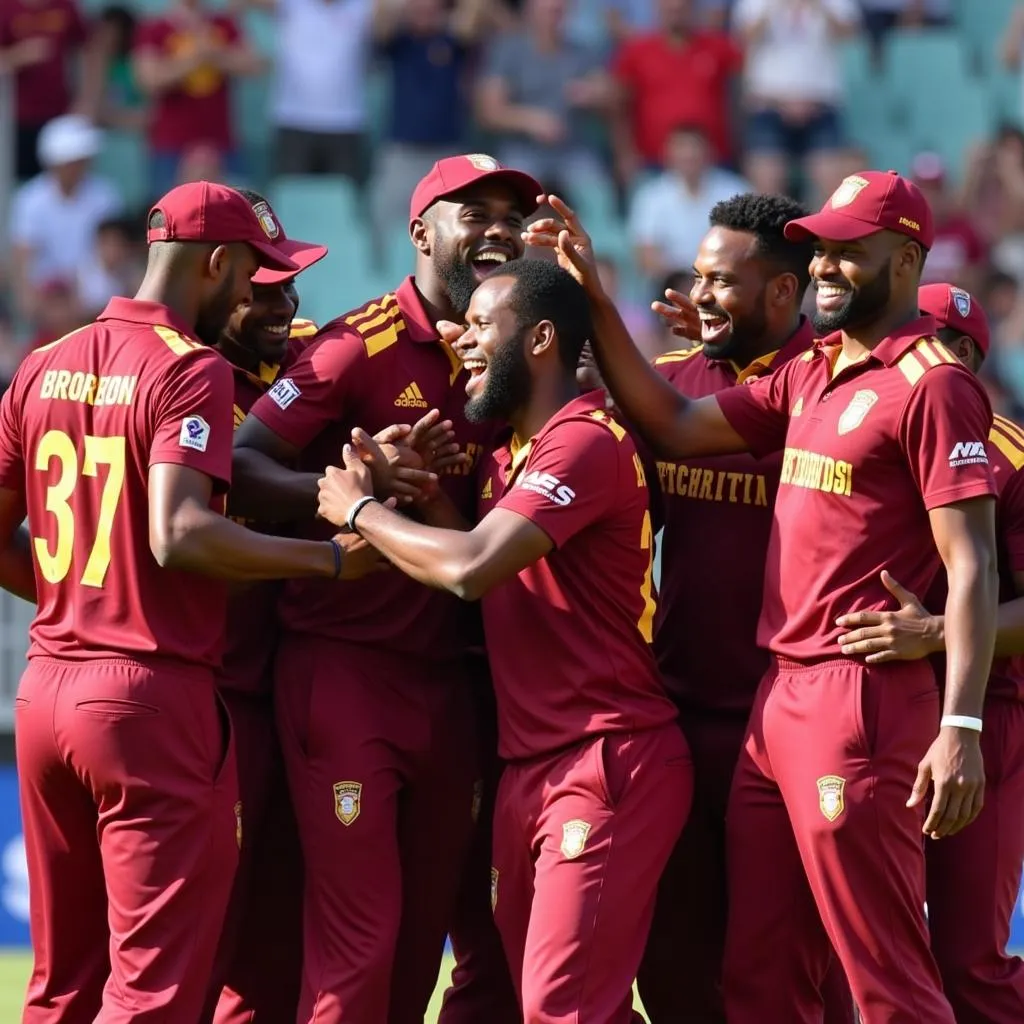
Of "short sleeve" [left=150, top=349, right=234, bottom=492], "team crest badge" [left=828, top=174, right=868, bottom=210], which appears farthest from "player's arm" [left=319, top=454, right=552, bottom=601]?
"team crest badge" [left=828, top=174, right=868, bottom=210]

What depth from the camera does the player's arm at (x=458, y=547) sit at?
19.1 feet

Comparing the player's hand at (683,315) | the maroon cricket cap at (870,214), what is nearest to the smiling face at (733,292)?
the player's hand at (683,315)

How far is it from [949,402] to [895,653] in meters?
0.71

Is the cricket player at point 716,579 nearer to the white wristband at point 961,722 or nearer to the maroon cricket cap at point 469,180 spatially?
the maroon cricket cap at point 469,180

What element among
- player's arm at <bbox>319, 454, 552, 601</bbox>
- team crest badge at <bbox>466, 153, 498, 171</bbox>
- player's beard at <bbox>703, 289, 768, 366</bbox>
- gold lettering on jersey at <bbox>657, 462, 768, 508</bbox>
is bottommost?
player's arm at <bbox>319, 454, 552, 601</bbox>

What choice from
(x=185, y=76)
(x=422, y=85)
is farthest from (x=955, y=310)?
(x=185, y=76)

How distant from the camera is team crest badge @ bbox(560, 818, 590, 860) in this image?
586 centimetres

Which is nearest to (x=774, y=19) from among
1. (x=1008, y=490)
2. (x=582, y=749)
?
(x=1008, y=490)

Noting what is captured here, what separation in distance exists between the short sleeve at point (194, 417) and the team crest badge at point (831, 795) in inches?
73.5

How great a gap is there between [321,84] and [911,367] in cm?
917

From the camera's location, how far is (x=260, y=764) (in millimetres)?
6652

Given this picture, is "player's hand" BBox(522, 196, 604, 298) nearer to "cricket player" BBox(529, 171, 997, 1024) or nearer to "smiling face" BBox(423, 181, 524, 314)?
"cricket player" BBox(529, 171, 997, 1024)

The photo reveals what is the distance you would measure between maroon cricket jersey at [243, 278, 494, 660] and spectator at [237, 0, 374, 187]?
8.05 m

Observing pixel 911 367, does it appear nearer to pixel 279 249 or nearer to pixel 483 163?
pixel 483 163
